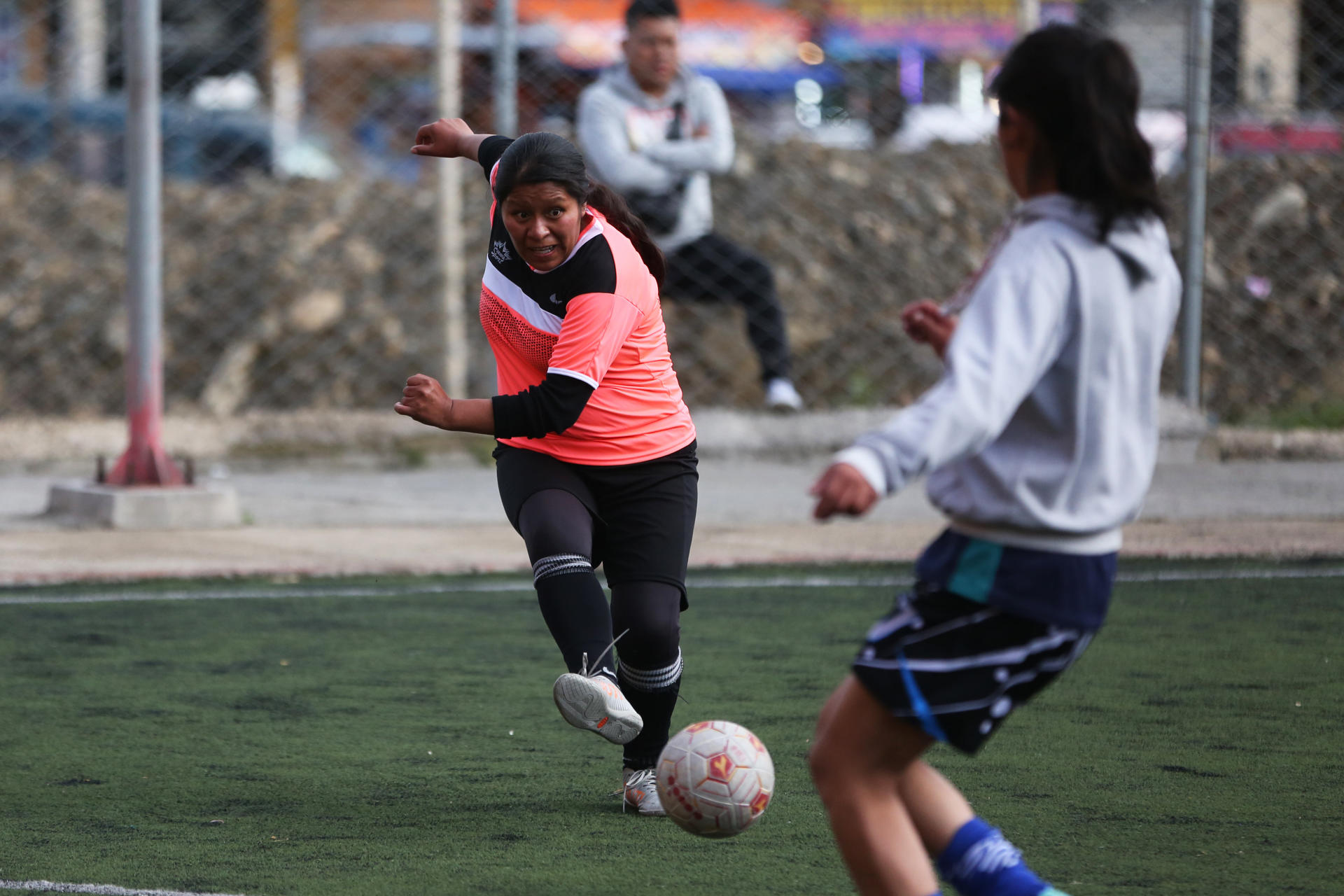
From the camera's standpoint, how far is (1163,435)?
10.2 metres

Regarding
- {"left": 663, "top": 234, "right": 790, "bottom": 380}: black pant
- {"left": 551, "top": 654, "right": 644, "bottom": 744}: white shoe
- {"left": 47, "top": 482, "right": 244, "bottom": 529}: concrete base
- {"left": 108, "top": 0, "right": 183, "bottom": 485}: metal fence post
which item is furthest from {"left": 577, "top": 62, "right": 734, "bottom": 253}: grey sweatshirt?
{"left": 551, "top": 654, "right": 644, "bottom": 744}: white shoe

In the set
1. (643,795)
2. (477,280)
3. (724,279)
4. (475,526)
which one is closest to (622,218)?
(643,795)

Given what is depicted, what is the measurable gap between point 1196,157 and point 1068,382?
25.9 ft

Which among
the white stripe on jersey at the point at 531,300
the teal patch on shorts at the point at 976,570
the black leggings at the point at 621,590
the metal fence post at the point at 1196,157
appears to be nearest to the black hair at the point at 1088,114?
the teal patch on shorts at the point at 976,570

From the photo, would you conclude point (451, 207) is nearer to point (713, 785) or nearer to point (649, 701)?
point (649, 701)

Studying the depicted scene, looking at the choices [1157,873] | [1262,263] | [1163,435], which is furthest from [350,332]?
[1157,873]

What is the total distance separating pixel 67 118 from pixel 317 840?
10.0 meters

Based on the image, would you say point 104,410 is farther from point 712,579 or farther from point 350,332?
point 712,579

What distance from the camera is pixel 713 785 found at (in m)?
3.68

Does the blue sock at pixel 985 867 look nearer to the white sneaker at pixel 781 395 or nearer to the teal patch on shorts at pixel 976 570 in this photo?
the teal patch on shorts at pixel 976 570

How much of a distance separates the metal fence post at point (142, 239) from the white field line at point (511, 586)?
147 centimetres

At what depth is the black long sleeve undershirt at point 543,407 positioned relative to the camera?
3.95 meters

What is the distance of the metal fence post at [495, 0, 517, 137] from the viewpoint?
32.5 ft

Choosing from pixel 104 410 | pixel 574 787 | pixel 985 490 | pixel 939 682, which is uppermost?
pixel 985 490
